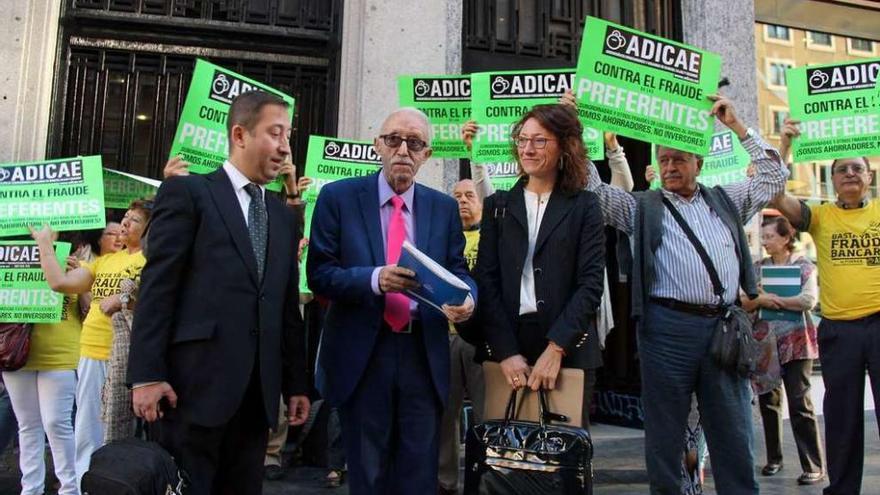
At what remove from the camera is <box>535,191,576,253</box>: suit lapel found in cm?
328

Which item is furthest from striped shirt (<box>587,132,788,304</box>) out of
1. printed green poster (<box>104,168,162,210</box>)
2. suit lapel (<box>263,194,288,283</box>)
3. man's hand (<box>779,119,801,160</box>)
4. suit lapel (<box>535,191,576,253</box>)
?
printed green poster (<box>104,168,162,210</box>)

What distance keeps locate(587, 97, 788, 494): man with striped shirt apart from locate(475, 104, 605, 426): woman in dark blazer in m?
0.44

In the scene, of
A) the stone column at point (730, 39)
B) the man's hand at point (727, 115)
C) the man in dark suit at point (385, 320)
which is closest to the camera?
the man in dark suit at point (385, 320)

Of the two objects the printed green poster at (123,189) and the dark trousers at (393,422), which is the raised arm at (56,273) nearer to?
the printed green poster at (123,189)

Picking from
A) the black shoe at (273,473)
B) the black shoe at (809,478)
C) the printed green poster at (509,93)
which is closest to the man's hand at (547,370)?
the printed green poster at (509,93)

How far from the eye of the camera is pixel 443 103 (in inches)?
222

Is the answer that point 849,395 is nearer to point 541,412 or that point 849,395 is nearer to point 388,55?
point 541,412

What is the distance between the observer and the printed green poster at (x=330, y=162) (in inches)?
230

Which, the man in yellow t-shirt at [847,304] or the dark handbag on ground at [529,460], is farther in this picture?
the man in yellow t-shirt at [847,304]

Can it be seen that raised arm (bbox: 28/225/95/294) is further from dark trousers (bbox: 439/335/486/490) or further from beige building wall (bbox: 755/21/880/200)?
beige building wall (bbox: 755/21/880/200)

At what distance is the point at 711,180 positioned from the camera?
645cm

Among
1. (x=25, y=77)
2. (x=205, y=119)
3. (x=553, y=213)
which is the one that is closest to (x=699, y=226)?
(x=553, y=213)

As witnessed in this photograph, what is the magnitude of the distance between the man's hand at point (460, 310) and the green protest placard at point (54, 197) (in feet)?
10.9

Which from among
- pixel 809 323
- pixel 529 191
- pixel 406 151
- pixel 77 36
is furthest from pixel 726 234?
pixel 77 36
